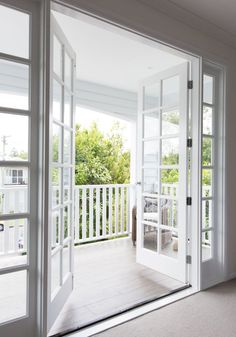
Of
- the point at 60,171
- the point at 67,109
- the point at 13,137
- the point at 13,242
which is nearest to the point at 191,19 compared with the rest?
the point at 67,109

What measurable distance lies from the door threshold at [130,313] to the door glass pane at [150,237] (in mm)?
625

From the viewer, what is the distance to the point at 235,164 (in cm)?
305

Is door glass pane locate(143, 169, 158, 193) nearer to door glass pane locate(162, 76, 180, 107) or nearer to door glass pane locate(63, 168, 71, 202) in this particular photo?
door glass pane locate(162, 76, 180, 107)

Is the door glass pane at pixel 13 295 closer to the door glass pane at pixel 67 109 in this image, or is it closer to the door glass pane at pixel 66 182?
the door glass pane at pixel 66 182

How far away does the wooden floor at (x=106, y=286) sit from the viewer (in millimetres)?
2219

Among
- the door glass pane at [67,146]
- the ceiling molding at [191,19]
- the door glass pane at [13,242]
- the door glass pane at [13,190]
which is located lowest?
the door glass pane at [13,242]

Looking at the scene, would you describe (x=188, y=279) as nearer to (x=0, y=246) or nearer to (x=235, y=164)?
(x=235, y=164)

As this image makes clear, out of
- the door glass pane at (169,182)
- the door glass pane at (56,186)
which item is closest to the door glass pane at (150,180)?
the door glass pane at (169,182)

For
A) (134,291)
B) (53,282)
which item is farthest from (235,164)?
(53,282)

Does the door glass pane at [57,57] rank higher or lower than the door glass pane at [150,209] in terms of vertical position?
higher

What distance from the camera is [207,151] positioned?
2.88 metres

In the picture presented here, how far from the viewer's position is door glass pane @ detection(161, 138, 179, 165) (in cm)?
301

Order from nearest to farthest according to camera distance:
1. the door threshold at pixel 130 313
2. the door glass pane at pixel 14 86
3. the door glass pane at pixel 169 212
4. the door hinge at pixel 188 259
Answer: the door glass pane at pixel 14 86, the door threshold at pixel 130 313, the door hinge at pixel 188 259, the door glass pane at pixel 169 212

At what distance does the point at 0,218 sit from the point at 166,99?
2.24 meters
